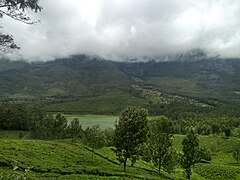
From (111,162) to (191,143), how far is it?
78.7ft

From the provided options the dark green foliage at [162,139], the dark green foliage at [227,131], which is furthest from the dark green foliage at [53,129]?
the dark green foliage at [227,131]

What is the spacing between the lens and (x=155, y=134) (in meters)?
75.0

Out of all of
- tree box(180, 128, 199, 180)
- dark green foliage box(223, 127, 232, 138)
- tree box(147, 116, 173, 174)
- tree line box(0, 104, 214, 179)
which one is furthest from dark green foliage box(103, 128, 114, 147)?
dark green foliage box(223, 127, 232, 138)

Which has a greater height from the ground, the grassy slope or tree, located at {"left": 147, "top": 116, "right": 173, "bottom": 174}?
tree, located at {"left": 147, "top": 116, "right": 173, "bottom": 174}

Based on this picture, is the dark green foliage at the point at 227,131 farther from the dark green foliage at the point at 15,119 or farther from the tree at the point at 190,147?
the tree at the point at 190,147

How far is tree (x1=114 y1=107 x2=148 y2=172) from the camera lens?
2530 inches

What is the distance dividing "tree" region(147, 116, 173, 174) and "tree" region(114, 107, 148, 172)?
5898mm

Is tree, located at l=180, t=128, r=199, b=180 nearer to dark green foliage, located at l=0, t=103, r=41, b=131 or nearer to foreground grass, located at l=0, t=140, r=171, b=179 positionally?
foreground grass, located at l=0, t=140, r=171, b=179

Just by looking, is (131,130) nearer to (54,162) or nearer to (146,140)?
(146,140)

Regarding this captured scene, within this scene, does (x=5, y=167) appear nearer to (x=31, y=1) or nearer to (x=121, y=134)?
(x=121, y=134)

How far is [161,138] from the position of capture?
74.9 meters

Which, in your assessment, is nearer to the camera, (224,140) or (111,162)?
(111,162)

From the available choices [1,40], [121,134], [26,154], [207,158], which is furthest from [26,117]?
[1,40]

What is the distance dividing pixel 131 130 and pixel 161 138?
515 inches
